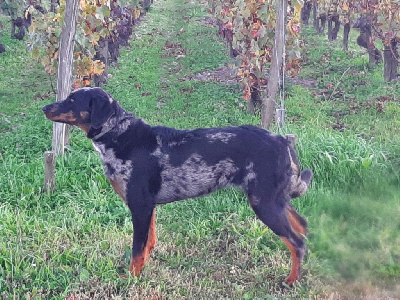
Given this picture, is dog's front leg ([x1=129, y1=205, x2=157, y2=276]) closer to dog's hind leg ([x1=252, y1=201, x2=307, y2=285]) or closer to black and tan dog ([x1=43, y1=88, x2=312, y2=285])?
black and tan dog ([x1=43, y1=88, x2=312, y2=285])

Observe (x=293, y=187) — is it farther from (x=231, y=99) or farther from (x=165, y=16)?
(x=165, y=16)

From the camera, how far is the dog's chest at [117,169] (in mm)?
3975

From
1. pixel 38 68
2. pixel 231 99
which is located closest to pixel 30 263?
pixel 231 99

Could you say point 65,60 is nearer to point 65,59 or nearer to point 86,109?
point 65,59

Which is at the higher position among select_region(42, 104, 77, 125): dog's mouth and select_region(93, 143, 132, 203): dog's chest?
select_region(42, 104, 77, 125): dog's mouth

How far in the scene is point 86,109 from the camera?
3.90 m

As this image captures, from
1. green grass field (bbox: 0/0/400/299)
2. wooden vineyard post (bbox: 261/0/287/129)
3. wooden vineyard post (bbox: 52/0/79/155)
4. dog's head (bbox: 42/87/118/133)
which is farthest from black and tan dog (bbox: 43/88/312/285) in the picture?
wooden vineyard post (bbox: 261/0/287/129)

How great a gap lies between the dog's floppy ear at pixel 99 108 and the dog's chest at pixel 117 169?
25cm

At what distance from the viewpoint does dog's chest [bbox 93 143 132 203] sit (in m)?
3.97

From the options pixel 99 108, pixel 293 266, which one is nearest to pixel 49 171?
pixel 99 108

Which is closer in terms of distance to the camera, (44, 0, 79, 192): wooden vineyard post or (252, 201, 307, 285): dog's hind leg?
(252, 201, 307, 285): dog's hind leg

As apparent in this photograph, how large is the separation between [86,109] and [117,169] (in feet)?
1.94

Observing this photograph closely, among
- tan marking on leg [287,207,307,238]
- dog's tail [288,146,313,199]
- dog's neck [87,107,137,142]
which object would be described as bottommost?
tan marking on leg [287,207,307,238]

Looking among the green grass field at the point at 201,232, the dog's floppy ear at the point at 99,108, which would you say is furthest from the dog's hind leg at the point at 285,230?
the dog's floppy ear at the point at 99,108
